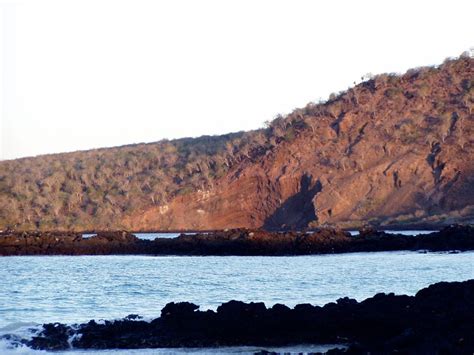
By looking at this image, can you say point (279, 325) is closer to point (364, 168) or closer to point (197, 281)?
point (197, 281)

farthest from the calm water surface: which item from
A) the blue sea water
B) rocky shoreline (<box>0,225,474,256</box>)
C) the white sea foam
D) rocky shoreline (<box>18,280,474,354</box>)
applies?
rocky shoreline (<box>18,280,474,354</box>)

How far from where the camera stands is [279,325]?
70.8 ft

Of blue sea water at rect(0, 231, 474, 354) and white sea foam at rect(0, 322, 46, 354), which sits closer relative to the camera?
white sea foam at rect(0, 322, 46, 354)

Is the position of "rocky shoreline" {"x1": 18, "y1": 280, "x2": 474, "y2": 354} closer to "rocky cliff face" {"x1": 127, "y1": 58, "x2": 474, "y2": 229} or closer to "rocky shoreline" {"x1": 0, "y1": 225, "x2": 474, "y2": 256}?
"rocky shoreline" {"x1": 0, "y1": 225, "x2": 474, "y2": 256}

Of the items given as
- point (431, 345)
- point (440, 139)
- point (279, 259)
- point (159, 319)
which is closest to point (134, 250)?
point (279, 259)

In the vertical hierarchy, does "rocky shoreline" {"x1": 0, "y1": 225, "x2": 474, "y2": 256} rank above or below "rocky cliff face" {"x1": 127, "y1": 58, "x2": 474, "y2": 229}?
below

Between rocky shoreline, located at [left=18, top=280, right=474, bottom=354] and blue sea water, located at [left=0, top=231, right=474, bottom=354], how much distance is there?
623 mm

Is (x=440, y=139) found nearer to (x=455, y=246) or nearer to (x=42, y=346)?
(x=455, y=246)

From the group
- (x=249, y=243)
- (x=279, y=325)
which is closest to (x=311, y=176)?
(x=249, y=243)

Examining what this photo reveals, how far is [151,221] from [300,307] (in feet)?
194

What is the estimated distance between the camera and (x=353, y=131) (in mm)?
80500

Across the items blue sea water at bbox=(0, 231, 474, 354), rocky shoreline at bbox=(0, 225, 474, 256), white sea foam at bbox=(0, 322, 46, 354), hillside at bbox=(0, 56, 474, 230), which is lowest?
white sea foam at bbox=(0, 322, 46, 354)

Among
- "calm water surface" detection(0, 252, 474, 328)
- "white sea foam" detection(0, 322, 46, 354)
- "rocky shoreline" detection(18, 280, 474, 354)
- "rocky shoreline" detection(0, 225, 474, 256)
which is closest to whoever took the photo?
"rocky shoreline" detection(18, 280, 474, 354)

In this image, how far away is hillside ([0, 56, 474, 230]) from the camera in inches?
2822
